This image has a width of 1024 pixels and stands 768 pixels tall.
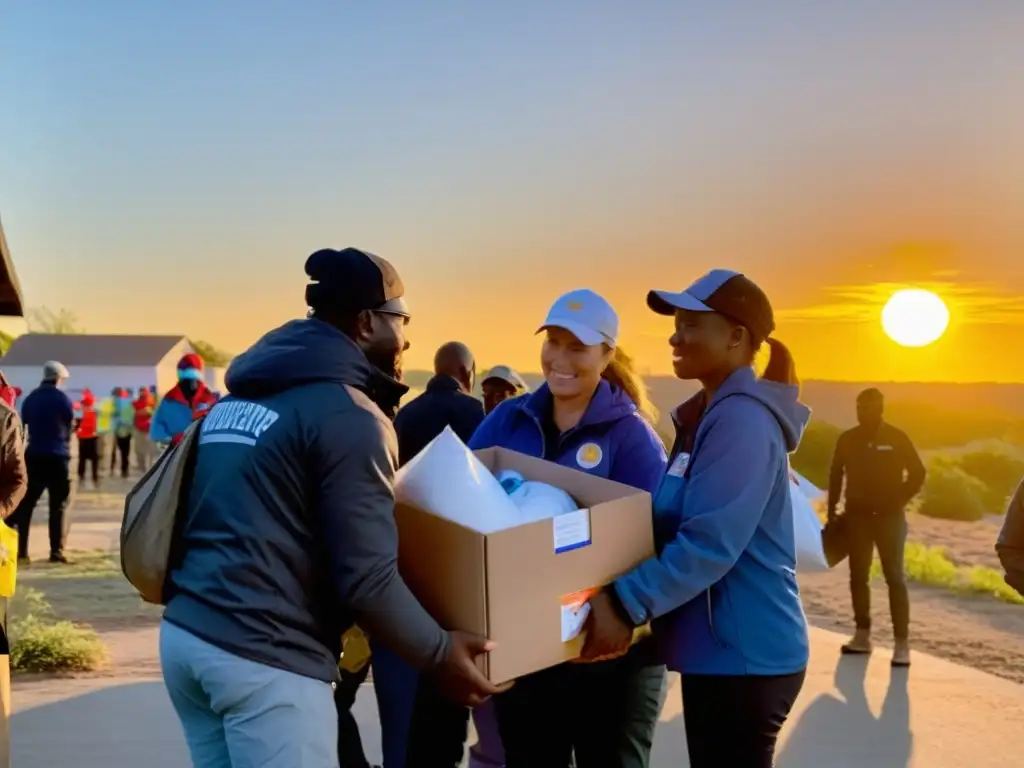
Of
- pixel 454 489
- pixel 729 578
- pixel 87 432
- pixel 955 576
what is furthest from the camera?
pixel 87 432

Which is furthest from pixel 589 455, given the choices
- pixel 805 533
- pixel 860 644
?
pixel 860 644

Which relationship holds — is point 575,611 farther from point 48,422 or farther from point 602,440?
point 48,422

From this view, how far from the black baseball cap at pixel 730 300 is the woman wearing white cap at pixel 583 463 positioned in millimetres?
510

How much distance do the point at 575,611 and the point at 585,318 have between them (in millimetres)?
986

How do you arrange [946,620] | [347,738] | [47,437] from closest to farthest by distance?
[347,738] → [946,620] → [47,437]

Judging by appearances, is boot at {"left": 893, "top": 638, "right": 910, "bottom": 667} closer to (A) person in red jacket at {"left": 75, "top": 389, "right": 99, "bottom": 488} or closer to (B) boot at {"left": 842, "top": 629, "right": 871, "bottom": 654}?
(B) boot at {"left": 842, "top": 629, "right": 871, "bottom": 654}

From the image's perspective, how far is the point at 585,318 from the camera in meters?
2.96

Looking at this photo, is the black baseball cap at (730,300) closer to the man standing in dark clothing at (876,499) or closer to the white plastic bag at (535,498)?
the white plastic bag at (535,498)

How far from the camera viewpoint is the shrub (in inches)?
227

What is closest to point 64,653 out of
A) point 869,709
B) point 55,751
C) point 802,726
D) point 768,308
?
point 55,751

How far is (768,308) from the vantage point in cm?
251

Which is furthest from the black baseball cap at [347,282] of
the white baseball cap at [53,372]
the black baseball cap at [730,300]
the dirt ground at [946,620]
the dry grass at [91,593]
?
the white baseball cap at [53,372]

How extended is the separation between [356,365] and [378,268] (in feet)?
0.76

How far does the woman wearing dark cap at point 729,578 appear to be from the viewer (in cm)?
226
